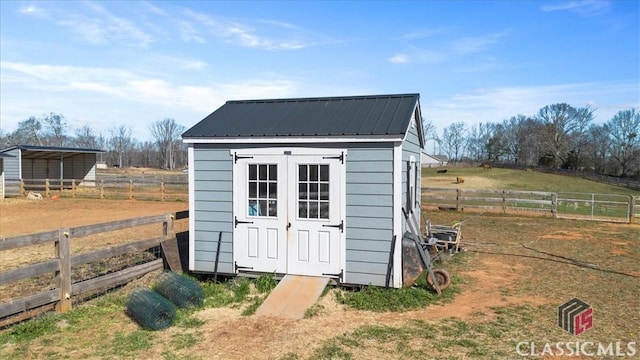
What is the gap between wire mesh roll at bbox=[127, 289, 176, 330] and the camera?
5.27m

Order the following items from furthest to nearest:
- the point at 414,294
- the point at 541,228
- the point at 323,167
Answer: the point at 541,228 → the point at 323,167 → the point at 414,294

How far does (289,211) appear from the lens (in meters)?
6.95

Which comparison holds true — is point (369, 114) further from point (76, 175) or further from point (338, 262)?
point (76, 175)

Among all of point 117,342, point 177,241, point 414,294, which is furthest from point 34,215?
point 414,294

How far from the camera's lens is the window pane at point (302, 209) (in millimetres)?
6922

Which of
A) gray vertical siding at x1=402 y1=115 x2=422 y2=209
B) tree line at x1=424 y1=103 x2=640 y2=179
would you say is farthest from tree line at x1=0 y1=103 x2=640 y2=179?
gray vertical siding at x1=402 y1=115 x2=422 y2=209

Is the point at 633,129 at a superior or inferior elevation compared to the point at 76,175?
superior

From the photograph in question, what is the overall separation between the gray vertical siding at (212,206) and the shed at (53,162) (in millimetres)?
23606

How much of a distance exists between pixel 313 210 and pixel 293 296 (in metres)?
1.37

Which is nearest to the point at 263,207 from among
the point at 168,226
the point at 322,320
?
the point at 168,226

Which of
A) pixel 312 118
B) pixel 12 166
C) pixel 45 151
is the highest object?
pixel 45 151

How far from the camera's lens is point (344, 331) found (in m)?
5.21

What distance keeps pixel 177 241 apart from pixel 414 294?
423cm

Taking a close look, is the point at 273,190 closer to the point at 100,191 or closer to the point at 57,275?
the point at 57,275
